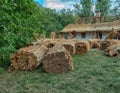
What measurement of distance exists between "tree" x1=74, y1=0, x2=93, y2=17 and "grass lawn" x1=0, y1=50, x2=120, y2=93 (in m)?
31.3

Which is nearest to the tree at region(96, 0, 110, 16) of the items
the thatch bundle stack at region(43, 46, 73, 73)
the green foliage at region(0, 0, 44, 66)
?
the green foliage at region(0, 0, 44, 66)

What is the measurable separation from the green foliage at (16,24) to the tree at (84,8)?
96.9 ft

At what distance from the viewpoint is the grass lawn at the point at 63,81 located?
15.4ft

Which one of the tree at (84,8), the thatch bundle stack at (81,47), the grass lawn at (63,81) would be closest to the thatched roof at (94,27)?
the tree at (84,8)

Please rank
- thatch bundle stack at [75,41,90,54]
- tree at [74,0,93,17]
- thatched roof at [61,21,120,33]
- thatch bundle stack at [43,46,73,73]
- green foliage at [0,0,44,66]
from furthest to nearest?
1. tree at [74,0,93,17]
2. thatched roof at [61,21,120,33]
3. thatch bundle stack at [75,41,90,54]
4. thatch bundle stack at [43,46,73,73]
5. green foliage at [0,0,44,66]

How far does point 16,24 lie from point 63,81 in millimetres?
2299

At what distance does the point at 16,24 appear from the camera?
6.44m

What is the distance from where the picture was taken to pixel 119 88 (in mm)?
4641

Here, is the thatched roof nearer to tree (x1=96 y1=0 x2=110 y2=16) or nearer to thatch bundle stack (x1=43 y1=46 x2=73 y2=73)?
tree (x1=96 y1=0 x2=110 y2=16)

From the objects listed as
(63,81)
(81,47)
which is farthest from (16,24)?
(81,47)

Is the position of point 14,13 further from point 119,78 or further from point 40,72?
point 119,78

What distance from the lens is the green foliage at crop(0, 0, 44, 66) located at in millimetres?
5871

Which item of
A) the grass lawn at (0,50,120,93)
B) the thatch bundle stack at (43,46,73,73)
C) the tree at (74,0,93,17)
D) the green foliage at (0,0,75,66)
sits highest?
the tree at (74,0,93,17)

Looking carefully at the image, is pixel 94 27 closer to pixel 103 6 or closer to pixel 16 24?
pixel 103 6
